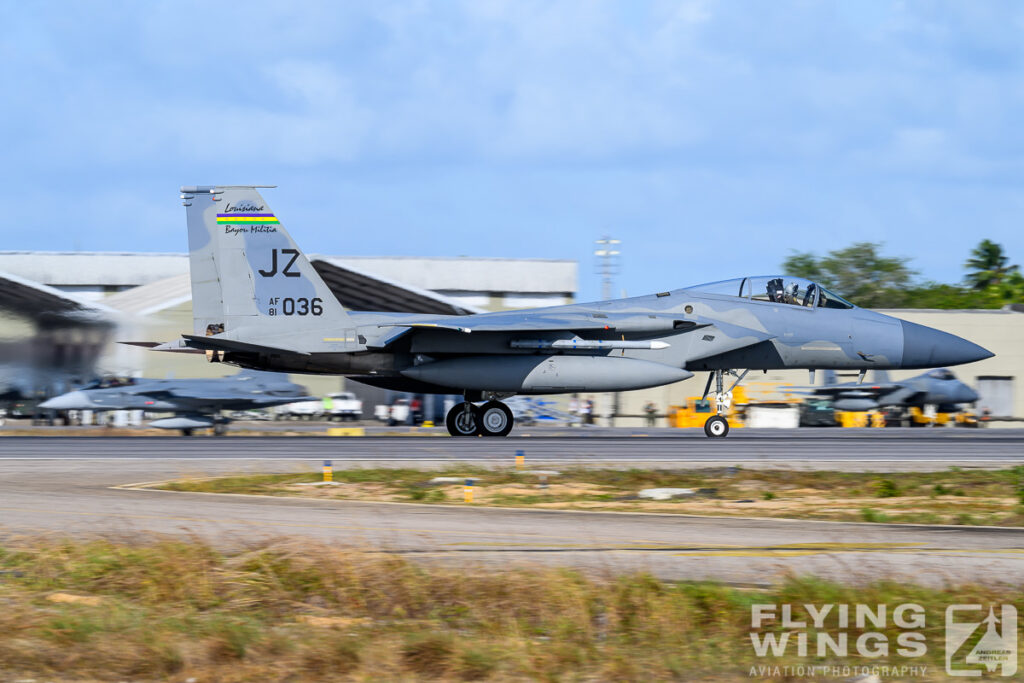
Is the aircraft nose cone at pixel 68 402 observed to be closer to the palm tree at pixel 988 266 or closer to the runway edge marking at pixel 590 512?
the runway edge marking at pixel 590 512

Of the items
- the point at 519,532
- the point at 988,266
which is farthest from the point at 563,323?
the point at 988,266

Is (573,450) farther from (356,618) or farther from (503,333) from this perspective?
(356,618)

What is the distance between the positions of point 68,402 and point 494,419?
53.1 ft

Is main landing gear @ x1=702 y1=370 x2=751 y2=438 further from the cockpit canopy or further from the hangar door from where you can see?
the hangar door

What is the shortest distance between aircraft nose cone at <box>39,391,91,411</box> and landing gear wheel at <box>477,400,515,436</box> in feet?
51.2

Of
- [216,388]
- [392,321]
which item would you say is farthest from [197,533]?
[216,388]

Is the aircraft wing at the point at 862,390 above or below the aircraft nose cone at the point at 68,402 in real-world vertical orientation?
above

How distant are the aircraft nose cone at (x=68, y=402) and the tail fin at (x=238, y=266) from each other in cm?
1194

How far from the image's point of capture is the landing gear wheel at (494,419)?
23533 millimetres

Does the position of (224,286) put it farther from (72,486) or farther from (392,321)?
(72,486)

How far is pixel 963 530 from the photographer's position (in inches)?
398

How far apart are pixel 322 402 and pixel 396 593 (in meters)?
38.4

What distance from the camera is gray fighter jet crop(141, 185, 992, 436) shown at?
22.4m

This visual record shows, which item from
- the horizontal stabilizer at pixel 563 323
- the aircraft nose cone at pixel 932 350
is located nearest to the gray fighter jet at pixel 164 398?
the horizontal stabilizer at pixel 563 323
